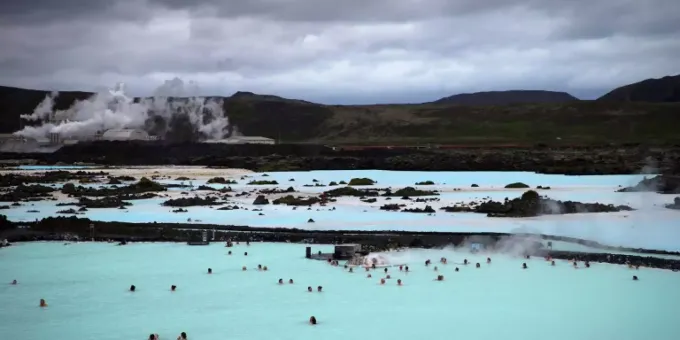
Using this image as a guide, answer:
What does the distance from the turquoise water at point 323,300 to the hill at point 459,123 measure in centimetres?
11865

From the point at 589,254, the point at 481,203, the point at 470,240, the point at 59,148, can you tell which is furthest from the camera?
the point at 59,148

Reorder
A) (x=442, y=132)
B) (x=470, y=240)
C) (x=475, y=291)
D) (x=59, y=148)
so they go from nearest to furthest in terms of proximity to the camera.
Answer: (x=475, y=291) < (x=470, y=240) < (x=59, y=148) < (x=442, y=132)

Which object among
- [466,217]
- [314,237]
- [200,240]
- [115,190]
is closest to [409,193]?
[466,217]

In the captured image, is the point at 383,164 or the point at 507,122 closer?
Answer: the point at 383,164

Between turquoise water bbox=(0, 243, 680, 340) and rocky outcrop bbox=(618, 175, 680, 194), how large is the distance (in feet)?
78.9

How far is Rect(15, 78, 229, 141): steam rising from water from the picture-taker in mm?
126438

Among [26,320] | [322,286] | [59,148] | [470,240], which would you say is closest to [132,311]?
[26,320]

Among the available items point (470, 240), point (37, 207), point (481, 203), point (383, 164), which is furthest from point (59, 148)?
point (470, 240)

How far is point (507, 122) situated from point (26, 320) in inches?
6349

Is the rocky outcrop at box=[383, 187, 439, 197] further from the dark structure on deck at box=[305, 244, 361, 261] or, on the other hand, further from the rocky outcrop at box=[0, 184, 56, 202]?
the dark structure on deck at box=[305, 244, 361, 261]

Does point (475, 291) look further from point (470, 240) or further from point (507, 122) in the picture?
point (507, 122)

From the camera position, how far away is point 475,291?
25.3 m

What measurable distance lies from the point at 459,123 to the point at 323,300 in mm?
157233

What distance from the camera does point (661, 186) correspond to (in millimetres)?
51219
